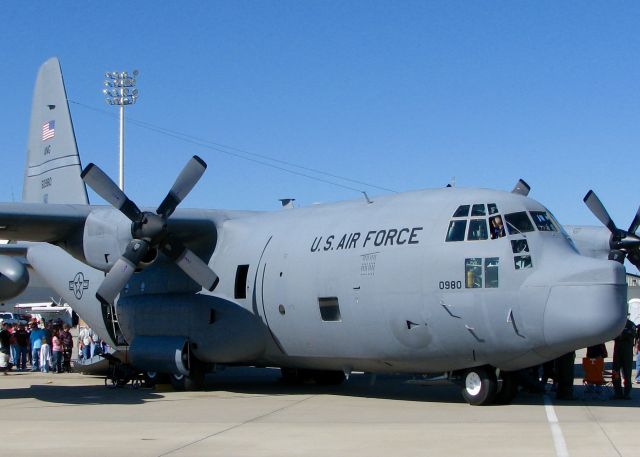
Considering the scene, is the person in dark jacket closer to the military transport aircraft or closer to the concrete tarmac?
the concrete tarmac

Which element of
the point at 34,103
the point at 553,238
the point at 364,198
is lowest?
the point at 553,238

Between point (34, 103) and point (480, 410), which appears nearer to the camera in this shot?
point (480, 410)

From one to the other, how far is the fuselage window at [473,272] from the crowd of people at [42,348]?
14373mm

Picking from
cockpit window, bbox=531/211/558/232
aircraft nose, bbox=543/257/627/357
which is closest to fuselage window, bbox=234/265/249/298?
cockpit window, bbox=531/211/558/232

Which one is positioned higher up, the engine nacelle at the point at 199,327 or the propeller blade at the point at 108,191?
the propeller blade at the point at 108,191

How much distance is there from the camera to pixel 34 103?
23.6 metres

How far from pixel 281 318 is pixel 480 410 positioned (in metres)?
4.39

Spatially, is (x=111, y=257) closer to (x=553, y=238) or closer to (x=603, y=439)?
(x=553, y=238)

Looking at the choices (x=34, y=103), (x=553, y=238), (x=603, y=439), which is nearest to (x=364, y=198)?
(x=553, y=238)

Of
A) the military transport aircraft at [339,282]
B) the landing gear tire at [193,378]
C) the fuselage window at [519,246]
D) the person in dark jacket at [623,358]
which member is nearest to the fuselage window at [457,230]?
the military transport aircraft at [339,282]

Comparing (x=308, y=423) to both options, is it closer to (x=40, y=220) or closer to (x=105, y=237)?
(x=105, y=237)

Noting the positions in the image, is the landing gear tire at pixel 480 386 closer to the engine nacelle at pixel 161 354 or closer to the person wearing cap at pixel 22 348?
the engine nacelle at pixel 161 354

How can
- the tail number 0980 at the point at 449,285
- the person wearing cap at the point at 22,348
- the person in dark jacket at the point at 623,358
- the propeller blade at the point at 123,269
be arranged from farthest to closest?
1. the person wearing cap at the point at 22,348
2. the propeller blade at the point at 123,269
3. the person in dark jacket at the point at 623,358
4. the tail number 0980 at the point at 449,285

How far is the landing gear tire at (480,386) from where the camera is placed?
45.4 ft
